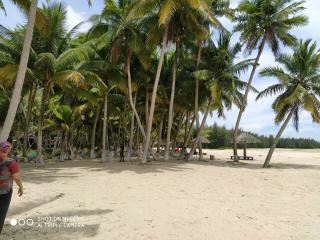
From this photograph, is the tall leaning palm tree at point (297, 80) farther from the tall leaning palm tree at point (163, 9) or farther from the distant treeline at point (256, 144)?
the distant treeline at point (256, 144)

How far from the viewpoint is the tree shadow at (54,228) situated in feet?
21.8

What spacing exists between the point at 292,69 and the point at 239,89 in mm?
4157

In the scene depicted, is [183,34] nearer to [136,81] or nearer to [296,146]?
[136,81]

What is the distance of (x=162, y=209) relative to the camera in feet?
29.6

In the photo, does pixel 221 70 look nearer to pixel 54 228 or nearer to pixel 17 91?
pixel 17 91

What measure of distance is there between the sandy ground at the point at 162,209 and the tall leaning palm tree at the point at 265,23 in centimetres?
1254

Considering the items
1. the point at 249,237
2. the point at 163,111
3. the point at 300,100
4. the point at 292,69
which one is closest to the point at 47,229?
the point at 249,237

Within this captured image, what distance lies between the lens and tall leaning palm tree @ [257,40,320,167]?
2291cm

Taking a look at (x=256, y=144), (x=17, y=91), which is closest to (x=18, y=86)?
(x=17, y=91)

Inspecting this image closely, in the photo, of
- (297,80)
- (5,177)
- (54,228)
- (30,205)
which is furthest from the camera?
(297,80)

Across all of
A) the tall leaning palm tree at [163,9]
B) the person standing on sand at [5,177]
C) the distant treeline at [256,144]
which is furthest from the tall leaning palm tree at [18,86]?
the distant treeline at [256,144]

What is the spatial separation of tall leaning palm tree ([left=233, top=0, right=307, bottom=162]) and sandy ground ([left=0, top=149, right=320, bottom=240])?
41.1 ft

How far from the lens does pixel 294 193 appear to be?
12.2m

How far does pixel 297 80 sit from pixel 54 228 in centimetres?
2018
